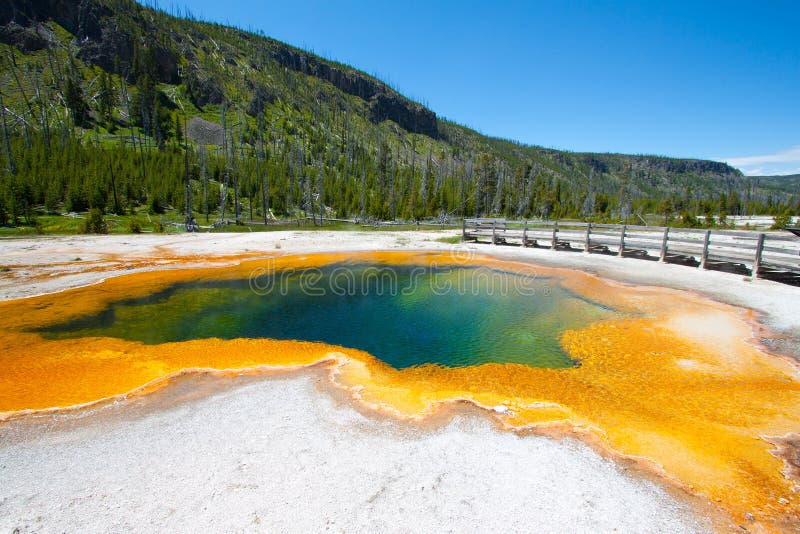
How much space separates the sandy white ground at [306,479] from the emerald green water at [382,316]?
3491 millimetres

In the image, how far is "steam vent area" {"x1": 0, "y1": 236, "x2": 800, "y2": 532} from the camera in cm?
410

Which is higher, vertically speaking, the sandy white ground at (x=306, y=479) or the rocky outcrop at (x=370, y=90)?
the rocky outcrop at (x=370, y=90)

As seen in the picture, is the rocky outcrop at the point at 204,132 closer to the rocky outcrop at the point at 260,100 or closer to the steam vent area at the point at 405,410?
the rocky outcrop at the point at 260,100

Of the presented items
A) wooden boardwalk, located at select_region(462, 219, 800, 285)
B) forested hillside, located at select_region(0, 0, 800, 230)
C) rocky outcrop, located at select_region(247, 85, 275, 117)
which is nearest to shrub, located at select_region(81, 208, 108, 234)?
forested hillside, located at select_region(0, 0, 800, 230)

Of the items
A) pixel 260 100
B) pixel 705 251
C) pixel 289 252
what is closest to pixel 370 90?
pixel 260 100

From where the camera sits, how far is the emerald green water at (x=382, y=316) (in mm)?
9781

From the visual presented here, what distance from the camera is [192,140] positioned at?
7962 cm

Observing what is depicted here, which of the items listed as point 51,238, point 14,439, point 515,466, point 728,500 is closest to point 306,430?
point 515,466

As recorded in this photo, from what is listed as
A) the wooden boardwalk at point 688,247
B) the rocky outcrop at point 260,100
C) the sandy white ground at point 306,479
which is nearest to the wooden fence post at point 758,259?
the wooden boardwalk at point 688,247

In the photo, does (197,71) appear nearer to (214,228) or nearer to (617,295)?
(214,228)

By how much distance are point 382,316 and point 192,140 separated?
85.1m

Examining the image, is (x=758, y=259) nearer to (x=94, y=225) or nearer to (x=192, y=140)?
(x=94, y=225)

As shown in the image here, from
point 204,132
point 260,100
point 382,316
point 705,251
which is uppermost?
point 260,100

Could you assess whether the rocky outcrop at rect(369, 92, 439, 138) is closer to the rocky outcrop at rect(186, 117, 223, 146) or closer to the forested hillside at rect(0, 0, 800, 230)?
the forested hillside at rect(0, 0, 800, 230)
